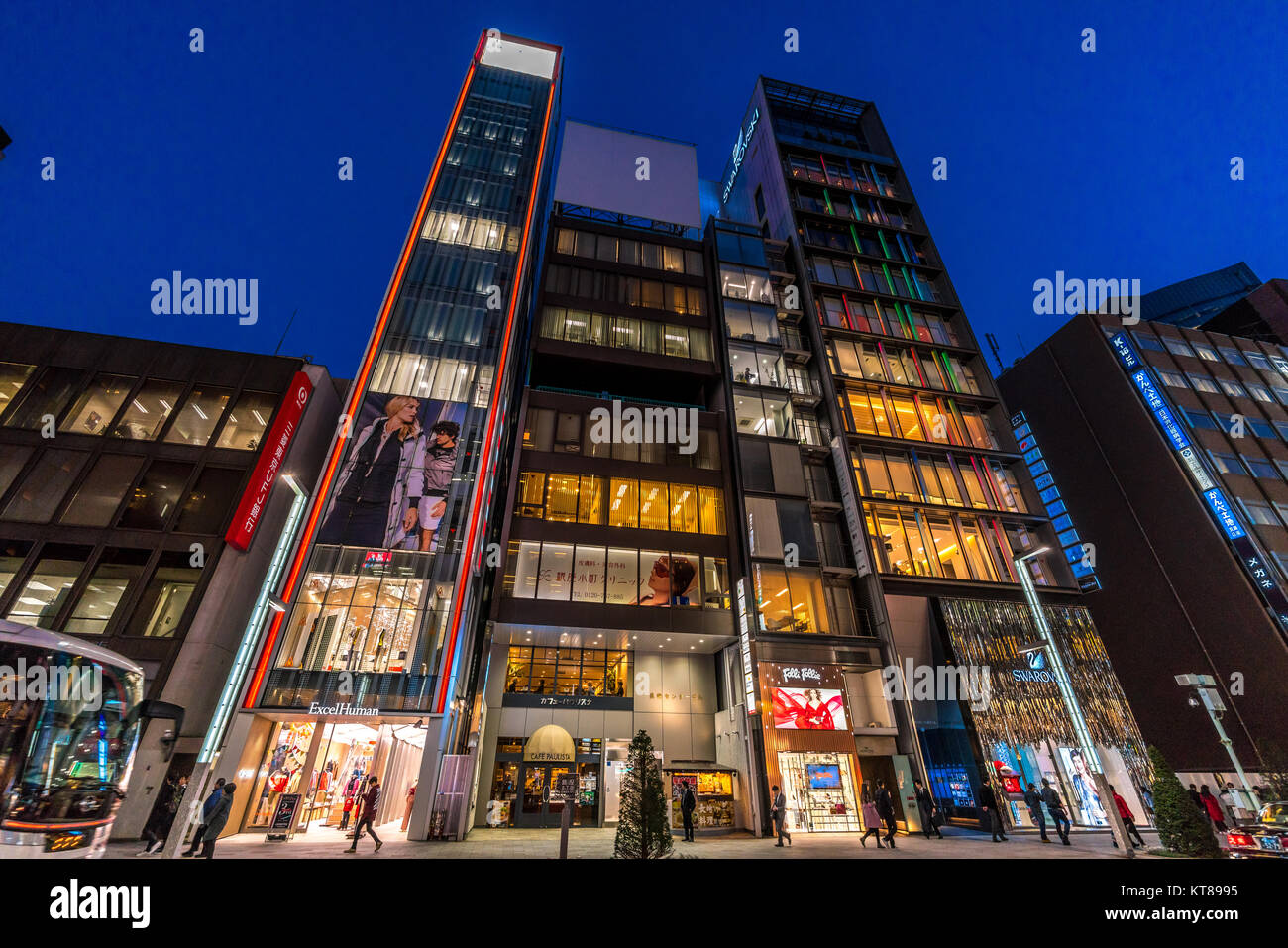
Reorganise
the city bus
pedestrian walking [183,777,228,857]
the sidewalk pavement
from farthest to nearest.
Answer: the sidewalk pavement
pedestrian walking [183,777,228,857]
the city bus

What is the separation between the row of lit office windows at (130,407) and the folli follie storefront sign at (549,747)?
19.8 m

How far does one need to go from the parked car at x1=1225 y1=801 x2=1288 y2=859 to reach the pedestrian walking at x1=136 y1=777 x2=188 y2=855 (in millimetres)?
28425

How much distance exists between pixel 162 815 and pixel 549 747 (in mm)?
14079

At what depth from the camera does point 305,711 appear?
802 inches

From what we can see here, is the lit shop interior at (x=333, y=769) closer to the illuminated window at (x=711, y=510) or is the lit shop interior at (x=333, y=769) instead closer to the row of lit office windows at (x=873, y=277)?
the illuminated window at (x=711, y=510)

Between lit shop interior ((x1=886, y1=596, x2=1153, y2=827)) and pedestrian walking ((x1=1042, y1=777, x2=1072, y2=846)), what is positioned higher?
lit shop interior ((x1=886, y1=596, x2=1153, y2=827))

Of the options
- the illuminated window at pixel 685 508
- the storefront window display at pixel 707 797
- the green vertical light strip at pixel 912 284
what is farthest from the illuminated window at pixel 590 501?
the green vertical light strip at pixel 912 284

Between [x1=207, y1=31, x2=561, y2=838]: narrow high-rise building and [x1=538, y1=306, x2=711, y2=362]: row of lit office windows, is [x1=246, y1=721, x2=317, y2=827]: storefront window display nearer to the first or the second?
[x1=207, y1=31, x2=561, y2=838]: narrow high-rise building

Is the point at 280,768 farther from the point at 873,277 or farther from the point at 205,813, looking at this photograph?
the point at 873,277

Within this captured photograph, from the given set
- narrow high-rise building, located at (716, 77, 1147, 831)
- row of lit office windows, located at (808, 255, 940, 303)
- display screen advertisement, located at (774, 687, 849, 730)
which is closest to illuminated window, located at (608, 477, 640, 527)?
narrow high-rise building, located at (716, 77, 1147, 831)

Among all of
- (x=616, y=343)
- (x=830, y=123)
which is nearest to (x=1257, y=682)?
(x=616, y=343)

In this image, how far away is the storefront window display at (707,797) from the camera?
24.0m

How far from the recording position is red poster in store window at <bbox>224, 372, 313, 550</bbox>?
2427 centimetres
